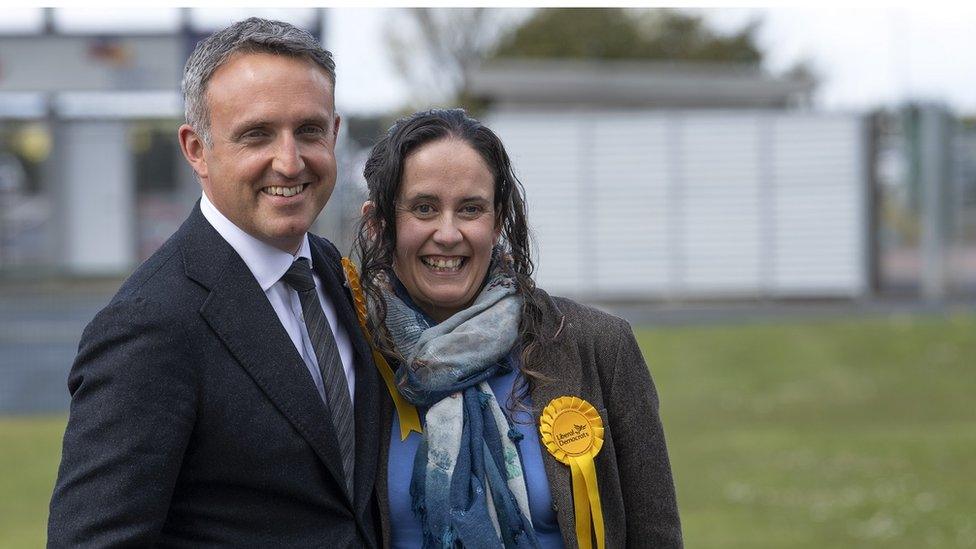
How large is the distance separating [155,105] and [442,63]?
1027 inches

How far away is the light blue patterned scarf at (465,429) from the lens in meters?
2.92

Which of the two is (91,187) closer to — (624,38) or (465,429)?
(465,429)

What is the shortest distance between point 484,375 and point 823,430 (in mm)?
9270

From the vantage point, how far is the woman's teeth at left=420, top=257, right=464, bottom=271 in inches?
123

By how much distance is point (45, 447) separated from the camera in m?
11.6

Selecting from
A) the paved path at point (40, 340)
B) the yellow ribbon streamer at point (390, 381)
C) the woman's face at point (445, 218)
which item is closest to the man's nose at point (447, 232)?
the woman's face at point (445, 218)

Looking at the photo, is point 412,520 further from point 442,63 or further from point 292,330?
point 442,63

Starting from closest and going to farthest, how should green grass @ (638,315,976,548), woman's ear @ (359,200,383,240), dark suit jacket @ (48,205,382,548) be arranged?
dark suit jacket @ (48,205,382,548), woman's ear @ (359,200,383,240), green grass @ (638,315,976,548)

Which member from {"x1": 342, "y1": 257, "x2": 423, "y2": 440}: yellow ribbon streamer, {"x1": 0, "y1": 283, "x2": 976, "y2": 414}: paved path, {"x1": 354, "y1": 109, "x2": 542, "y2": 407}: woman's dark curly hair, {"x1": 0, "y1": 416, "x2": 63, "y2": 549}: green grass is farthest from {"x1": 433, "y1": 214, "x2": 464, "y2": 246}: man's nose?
{"x1": 0, "y1": 283, "x2": 976, "y2": 414}: paved path

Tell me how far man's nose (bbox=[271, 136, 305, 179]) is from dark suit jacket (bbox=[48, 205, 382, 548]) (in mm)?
227

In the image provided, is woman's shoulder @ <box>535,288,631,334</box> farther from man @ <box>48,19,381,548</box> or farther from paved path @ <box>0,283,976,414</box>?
paved path @ <box>0,283,976,414</box>

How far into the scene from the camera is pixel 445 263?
10.2 ft

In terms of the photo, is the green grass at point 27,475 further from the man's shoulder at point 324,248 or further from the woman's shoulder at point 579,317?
the woman's shoulder at point 579,317

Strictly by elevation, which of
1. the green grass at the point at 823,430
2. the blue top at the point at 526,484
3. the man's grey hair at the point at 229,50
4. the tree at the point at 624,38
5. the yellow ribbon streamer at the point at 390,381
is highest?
the tree at the point at 624,38
